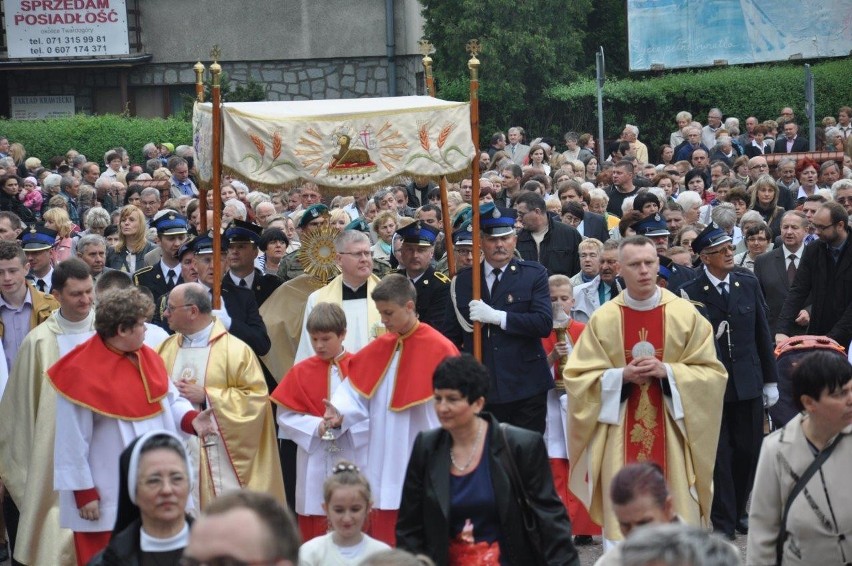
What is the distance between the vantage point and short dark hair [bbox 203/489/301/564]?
3709 millimetres

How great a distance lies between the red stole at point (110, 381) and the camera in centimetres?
737

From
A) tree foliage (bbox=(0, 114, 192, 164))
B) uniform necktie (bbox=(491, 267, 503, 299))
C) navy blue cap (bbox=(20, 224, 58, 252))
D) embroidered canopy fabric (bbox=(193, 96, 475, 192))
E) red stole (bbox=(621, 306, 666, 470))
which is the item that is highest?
embroidered canopy fabric (bbox=(193, 96, 475, 192))

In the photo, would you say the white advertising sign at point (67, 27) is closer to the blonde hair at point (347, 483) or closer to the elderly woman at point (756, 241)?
the elderly woman at point (756, 241)

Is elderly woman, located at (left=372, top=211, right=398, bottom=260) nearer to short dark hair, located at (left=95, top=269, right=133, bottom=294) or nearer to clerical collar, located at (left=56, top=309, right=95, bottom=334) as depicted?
short dark hair, located at (left=95, top=269, right=133, bottom=294)

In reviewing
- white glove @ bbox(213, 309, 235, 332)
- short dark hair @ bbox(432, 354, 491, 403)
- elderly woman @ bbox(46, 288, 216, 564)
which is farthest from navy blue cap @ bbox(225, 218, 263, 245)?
short dark hair @ bbox(432, 354, 491, 403)

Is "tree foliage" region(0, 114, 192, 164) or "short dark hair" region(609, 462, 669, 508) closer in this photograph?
"short dark hair" region(609, 462, 669, 508)

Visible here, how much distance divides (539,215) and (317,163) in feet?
9.30

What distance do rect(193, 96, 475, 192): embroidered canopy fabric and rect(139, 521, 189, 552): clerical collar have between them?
4.54 meters

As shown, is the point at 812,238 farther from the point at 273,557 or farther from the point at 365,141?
the point at 273,557

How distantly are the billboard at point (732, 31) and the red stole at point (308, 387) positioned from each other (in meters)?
24.1

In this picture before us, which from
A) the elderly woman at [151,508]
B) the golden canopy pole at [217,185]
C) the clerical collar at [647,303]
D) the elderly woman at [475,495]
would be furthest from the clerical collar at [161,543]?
the golden canopy pole at [217,185]

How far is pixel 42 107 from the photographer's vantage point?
31828 mm

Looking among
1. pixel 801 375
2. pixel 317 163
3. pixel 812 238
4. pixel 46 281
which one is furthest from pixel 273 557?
pixel 812 238

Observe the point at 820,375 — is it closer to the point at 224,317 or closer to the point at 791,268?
the point at 224,317
